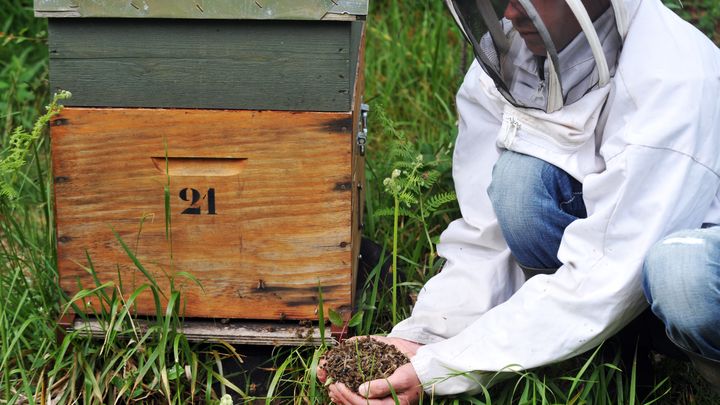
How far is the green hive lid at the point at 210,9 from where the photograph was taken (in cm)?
200

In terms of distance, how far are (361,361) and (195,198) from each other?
581 mm

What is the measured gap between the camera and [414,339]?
2238 mm

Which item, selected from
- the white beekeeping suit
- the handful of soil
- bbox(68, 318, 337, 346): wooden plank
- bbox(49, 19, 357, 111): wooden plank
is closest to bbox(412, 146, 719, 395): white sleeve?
the white beekeeping suit

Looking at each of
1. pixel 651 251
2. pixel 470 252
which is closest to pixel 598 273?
pixel 651 251

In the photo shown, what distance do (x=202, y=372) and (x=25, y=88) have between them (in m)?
2.03

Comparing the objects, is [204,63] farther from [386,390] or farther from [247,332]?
[386,390]

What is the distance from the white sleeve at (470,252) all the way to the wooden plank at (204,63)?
1.46 feet

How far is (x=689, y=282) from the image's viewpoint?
1.83 metres

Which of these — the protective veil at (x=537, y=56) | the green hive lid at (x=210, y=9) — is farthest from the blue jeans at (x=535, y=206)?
the green hive lid at (x=210, y=9)

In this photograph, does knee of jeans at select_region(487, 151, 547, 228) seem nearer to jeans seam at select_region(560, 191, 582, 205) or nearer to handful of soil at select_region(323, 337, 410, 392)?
jeans seam at select_region(560, 191, 582, 205)

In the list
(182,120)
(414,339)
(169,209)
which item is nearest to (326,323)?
(414,339)

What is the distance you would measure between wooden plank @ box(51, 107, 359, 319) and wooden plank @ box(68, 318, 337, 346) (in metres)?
0.04

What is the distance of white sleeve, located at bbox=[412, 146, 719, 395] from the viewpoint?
6.11ft

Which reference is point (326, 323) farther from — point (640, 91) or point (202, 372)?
point (640, 91)
